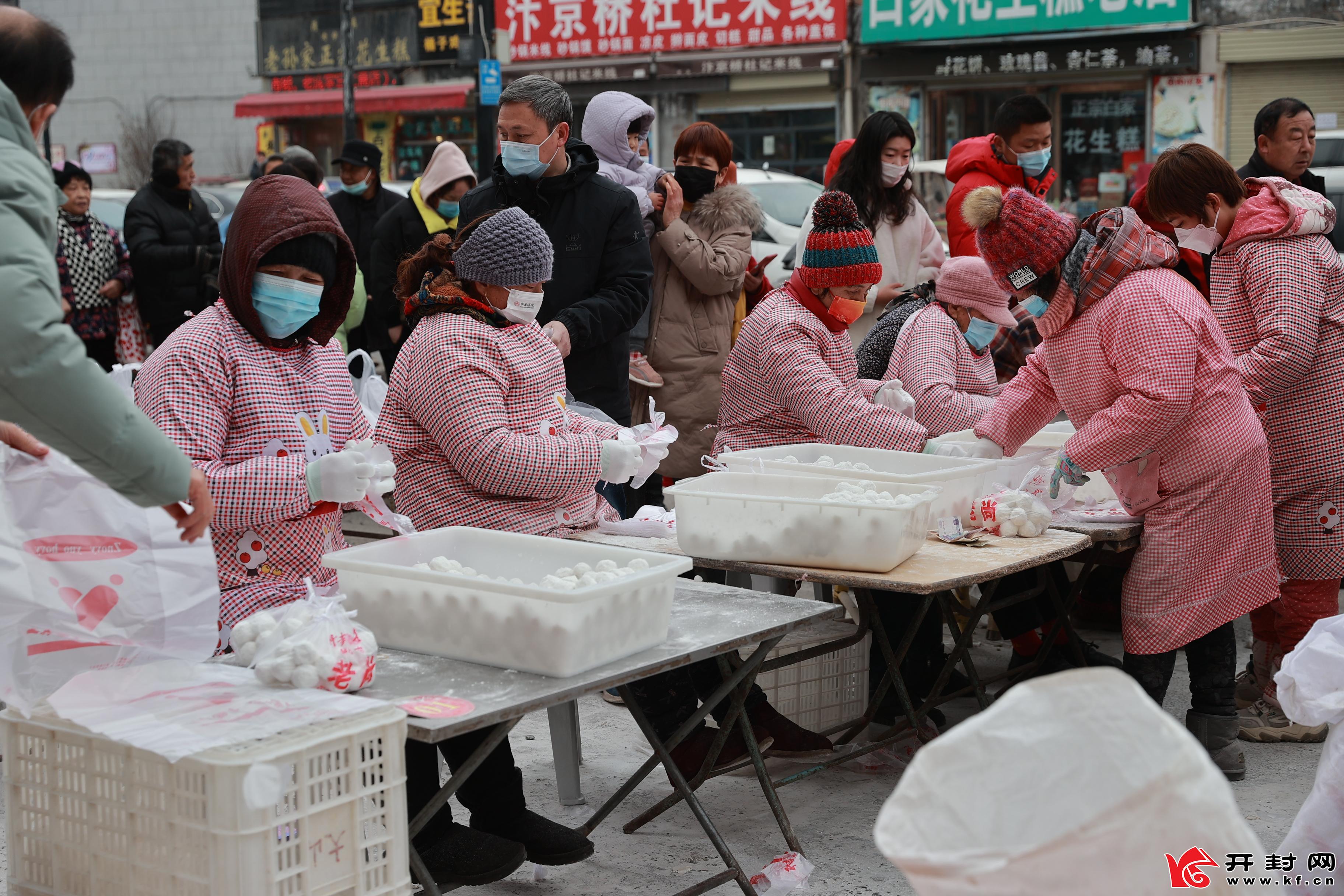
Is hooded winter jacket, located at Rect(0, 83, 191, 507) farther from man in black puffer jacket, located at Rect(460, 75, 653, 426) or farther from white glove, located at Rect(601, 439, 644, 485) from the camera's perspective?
man in black puffer jacket, located at Rect(460, 75, 653, 426)

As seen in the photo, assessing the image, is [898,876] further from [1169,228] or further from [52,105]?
[1169,228]

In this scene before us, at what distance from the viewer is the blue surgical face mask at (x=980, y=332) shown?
454 cm

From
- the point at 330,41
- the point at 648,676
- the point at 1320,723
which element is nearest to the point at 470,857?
the point at 648,676

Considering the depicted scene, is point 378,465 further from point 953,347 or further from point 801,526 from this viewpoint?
point 953,347

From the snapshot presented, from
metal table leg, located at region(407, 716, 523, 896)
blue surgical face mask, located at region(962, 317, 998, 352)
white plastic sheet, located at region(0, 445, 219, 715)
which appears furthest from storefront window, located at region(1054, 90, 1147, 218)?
white plastic sheet, located at region(0, 445, 219, 715)

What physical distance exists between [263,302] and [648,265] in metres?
1.84

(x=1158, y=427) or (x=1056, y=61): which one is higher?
(x=1056, y=61)

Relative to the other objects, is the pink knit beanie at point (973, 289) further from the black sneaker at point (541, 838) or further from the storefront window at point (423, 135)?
the storefront window at point (423, 135)

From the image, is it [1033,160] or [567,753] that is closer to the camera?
[567,753]

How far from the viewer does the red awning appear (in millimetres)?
20922

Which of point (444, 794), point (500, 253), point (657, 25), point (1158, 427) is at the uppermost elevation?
point (657, 25)

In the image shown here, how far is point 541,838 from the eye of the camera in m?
2.93

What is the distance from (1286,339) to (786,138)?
613 inches

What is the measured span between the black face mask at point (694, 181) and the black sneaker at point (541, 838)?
2798 mm
